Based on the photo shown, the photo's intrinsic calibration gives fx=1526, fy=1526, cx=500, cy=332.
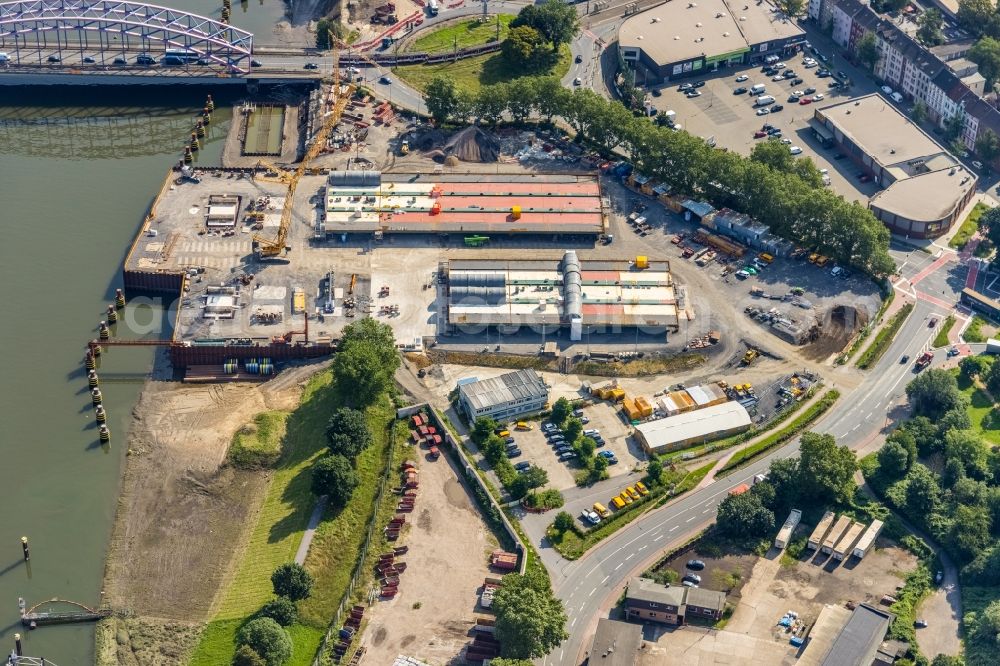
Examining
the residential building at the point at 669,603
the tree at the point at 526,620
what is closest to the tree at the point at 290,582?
the tree at the point at 526,620

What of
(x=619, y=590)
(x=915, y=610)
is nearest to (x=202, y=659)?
(x=619, y=590)

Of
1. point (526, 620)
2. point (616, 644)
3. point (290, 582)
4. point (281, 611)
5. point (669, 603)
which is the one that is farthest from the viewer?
point (290, 582)

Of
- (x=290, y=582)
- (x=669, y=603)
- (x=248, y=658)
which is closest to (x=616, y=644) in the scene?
(x=669, y=603)

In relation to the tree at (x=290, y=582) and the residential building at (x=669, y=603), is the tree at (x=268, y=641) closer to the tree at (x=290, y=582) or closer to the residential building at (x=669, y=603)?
the tree at (x=290, y=582)

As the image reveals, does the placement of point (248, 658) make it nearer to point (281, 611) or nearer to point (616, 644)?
point (281, 611)

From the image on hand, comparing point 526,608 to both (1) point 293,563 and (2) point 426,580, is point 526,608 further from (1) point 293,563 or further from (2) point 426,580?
(1) point 293,563

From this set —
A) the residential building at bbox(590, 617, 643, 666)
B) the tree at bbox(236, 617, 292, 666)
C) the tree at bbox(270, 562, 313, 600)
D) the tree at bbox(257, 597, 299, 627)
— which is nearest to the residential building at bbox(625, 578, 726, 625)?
the residential building at bbox(590, 617, 643, 666)
